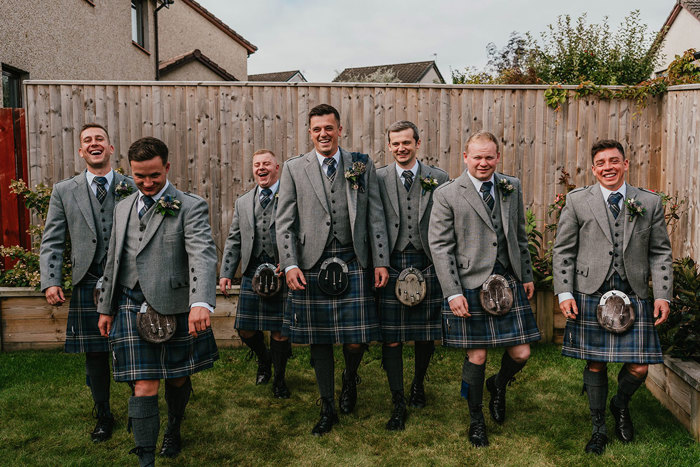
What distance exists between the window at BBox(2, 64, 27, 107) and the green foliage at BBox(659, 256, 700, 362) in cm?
823

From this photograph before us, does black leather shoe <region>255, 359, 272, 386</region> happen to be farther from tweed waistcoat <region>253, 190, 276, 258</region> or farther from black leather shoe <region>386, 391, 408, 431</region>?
black leather shoe <region>386, 391, 408, 431</region>

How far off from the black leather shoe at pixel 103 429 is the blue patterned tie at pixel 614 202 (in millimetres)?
3352

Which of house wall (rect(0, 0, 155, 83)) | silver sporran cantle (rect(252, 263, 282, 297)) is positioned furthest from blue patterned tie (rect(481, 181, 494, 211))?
house wall (rect(0, 0, 155, 83))

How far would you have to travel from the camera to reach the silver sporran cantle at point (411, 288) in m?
3.53

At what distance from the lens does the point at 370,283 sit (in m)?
3.46

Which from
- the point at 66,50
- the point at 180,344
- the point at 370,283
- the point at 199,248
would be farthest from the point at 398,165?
the point at 66,50

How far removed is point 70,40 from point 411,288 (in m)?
8.47

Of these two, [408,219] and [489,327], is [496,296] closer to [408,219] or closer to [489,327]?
[489,327]

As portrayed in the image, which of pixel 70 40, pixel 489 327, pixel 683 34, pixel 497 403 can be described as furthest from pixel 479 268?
pixel 683 34

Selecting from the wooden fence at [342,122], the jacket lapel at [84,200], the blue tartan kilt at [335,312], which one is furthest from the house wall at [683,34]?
the jacket lapel at [84,200]

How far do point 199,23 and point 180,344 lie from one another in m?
16.2

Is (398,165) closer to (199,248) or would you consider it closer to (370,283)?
(370,283)

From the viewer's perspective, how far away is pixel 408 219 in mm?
3613

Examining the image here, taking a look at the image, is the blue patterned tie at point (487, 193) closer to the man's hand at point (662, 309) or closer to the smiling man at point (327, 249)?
the smiling man at point (327, 249)
